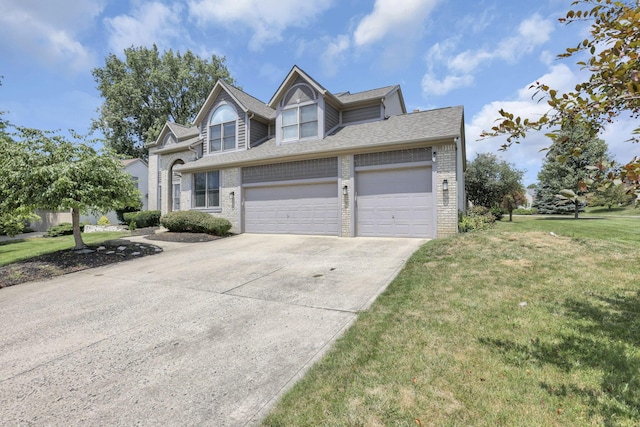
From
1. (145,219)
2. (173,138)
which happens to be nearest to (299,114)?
(173,138)

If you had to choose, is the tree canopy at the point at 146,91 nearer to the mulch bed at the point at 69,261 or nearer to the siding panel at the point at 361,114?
the siding panel at the point at 361,114

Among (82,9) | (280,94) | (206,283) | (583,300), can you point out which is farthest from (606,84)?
(82,9)

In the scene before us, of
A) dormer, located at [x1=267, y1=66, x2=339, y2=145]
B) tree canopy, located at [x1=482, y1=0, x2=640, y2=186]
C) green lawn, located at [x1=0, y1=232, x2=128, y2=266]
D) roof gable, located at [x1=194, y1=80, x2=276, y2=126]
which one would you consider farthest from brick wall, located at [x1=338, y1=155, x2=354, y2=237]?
green lawn, located at [x1=0, y1=232, x2=128, y2=266]

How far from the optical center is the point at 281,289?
5.62m

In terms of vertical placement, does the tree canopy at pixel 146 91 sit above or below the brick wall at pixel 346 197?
above

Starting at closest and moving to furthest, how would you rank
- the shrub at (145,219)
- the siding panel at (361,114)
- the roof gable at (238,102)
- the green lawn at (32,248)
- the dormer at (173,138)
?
the green lawn at (32,248), the siding panel at (361,114), the roof gable at (238,102), the dormer at (173,138), the shrub at (145,219)

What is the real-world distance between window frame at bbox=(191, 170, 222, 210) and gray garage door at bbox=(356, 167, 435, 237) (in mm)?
7670

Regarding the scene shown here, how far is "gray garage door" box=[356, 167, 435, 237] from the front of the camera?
1058cm

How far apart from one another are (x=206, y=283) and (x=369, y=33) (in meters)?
12.0

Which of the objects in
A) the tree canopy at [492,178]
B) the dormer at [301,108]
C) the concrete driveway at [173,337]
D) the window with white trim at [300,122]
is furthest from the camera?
the tree canopy at [492,178]

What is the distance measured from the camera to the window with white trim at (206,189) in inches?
604

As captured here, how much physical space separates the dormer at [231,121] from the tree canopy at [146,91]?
17.8 m

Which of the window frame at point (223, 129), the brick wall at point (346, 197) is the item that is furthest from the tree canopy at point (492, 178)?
the window frame at point (223, 129)

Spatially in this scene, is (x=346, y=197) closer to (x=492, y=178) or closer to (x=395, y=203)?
(x=395, y=203)
